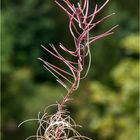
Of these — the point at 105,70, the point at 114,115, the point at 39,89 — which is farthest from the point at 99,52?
the point at 114,115

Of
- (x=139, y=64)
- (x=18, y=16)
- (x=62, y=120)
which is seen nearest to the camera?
(x=62, y=120)

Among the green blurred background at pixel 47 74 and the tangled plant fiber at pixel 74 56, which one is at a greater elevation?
the green blurred background at pixel 47 74

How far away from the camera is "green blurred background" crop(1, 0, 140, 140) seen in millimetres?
6215

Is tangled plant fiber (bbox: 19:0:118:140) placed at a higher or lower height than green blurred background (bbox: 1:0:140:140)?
lower

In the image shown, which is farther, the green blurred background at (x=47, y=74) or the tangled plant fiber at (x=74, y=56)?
the green blurred background at (x=47, y=74)

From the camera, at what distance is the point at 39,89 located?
8.22 meters

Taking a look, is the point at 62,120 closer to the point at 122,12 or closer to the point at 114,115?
the point at 114,115

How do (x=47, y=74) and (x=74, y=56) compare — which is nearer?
(x=74, y=56)

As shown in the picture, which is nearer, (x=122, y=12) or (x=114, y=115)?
(x=114, y=115)

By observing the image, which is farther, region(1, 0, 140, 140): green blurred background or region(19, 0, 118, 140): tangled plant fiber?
region(1, 0, 140, 140): green blurred background

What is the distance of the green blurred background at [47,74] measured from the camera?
6215mm

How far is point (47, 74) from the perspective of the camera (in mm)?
8750

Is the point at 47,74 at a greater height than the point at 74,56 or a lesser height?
greater

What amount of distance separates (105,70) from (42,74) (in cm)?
113
